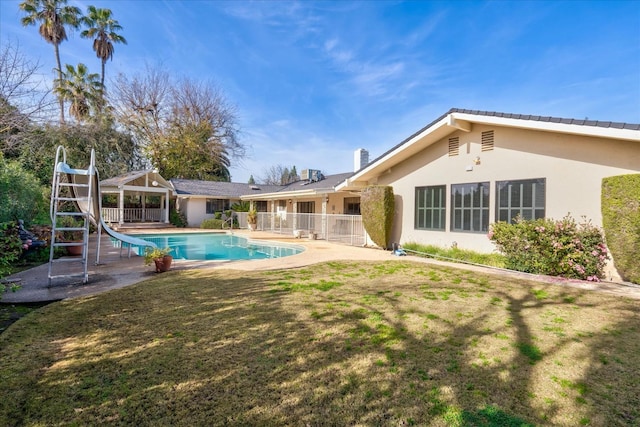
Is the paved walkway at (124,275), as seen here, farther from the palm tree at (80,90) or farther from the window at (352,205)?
the palm tree at (80,90)

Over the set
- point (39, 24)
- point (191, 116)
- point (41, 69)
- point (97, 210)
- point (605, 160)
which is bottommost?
point (97, 210)

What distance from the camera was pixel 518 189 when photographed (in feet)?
34.0

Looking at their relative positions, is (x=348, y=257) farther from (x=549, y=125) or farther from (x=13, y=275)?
(x=13, y=275)

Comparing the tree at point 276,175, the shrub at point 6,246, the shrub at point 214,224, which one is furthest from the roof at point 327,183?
the tree at point 276,175

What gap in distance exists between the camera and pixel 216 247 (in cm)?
1814

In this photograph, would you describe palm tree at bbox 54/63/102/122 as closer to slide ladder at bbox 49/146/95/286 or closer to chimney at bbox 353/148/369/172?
slide ladder at bbox 49/146/95/286

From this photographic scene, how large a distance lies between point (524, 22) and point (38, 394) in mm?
18159

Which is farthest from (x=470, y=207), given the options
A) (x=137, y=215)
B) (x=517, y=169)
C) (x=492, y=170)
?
(x=137, y=215)

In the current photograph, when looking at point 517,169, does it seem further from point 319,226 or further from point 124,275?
point 124,275

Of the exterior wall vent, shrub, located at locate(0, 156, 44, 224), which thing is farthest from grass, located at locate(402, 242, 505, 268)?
the exterior wall vent

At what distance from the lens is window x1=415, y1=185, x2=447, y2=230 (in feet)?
41.6

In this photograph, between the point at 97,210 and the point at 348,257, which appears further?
the point at 348,257

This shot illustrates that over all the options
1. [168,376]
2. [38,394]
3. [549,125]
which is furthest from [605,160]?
[38,394]

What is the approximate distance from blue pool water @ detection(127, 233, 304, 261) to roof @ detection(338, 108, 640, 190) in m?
5.03
